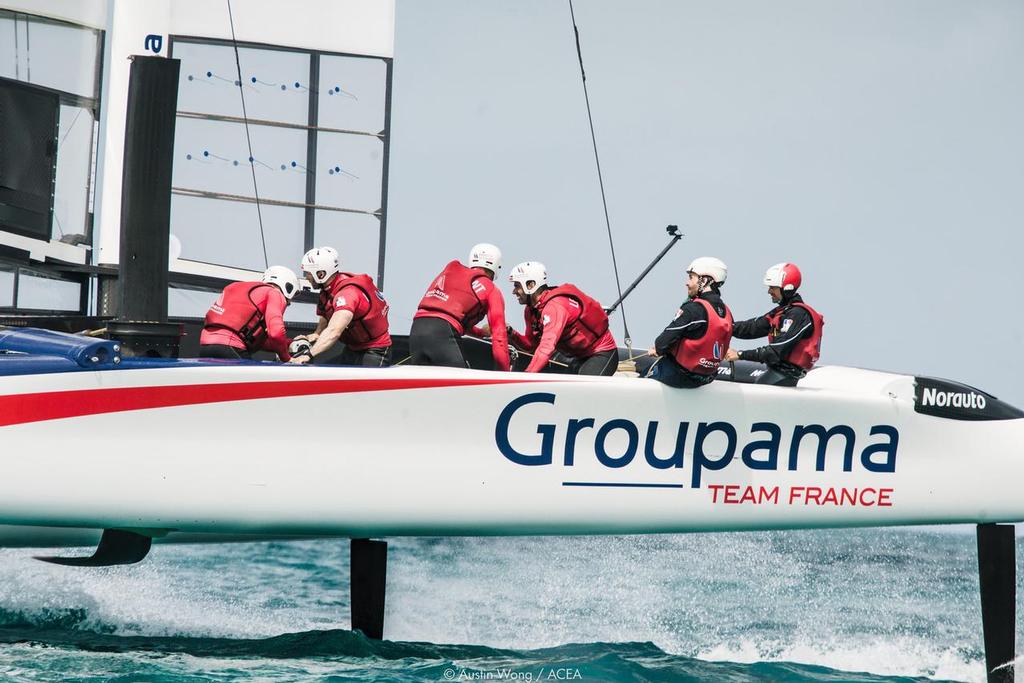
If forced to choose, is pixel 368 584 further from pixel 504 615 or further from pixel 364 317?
pixel 504 615

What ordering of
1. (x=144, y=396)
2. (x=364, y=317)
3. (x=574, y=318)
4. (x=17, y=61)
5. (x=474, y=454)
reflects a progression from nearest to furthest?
(x=144, y=396), (x=474, y=454), (x=364, y=317), (x=574, y=318), (x=17, y=61)

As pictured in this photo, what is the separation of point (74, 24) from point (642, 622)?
5930mm

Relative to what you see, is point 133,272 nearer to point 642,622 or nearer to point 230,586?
point 642,622

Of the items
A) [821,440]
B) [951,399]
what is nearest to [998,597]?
[951,399]

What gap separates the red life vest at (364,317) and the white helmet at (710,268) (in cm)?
155

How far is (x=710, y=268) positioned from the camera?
564 centimetres

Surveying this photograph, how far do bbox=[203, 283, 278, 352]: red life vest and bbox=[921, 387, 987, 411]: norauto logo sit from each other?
307cm

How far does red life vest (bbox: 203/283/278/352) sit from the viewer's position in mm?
5613

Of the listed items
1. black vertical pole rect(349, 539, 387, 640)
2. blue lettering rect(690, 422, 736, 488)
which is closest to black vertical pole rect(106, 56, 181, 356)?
black vertical pole rect(349, 539, 387, 640)

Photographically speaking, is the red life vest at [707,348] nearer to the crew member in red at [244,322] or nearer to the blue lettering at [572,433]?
the blue lettering at [572,433]

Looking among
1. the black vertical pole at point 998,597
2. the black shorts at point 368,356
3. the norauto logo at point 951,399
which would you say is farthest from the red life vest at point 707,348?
the black vertical pole at point 998,597

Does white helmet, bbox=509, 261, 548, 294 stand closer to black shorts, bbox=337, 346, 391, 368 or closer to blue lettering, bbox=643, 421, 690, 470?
black shorts, bbox=337, 346, 391, 368

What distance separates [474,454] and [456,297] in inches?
39.0

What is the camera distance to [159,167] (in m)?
5.32
